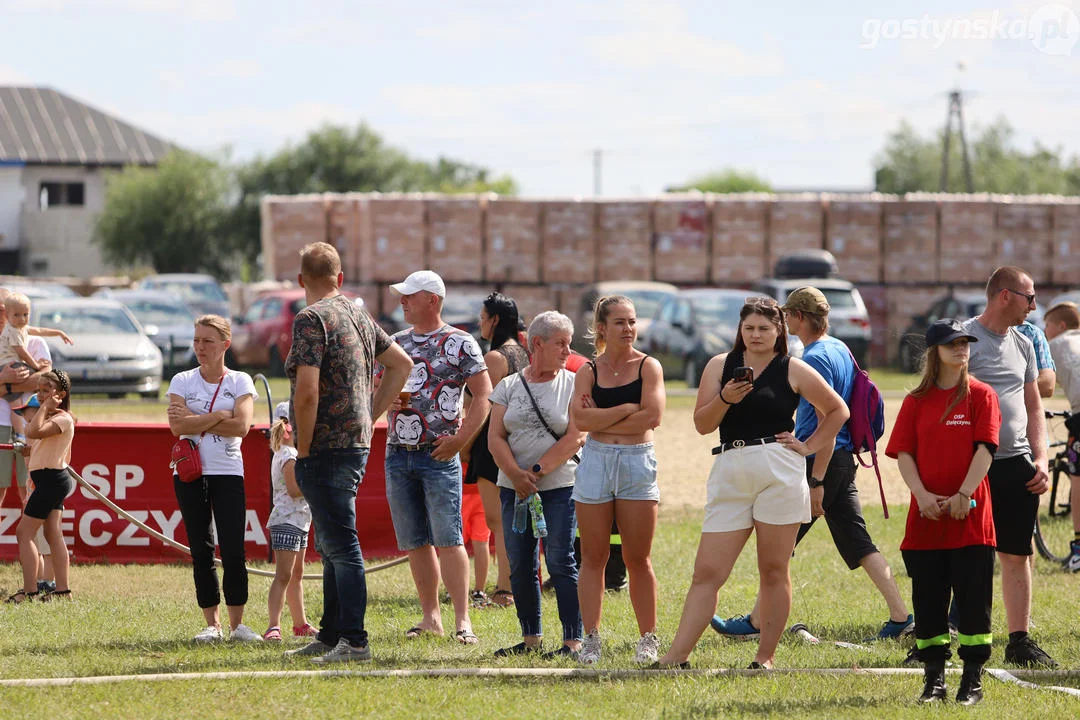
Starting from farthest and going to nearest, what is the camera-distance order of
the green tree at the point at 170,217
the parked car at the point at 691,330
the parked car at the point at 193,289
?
the green tree at the point at 170,217 → the parked car at the point at 193,289 → the parked car at the point at 691,330

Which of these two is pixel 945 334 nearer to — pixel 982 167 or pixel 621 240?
pixel 621 240

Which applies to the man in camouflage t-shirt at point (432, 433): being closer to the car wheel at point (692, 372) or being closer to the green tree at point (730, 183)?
the car wheel at point (692, 372)

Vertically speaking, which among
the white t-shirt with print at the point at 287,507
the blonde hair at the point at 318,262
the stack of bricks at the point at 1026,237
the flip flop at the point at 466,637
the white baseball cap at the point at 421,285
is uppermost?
the stack of bricks at the point at 1026,237

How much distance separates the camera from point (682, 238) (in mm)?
32531

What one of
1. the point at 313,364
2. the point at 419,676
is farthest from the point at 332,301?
the point at 419,676

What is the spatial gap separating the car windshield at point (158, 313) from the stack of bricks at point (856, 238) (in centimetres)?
1450

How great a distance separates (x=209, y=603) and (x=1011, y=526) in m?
4.15

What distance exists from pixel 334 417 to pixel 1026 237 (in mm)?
29415

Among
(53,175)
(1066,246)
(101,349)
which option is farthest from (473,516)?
(53,175)

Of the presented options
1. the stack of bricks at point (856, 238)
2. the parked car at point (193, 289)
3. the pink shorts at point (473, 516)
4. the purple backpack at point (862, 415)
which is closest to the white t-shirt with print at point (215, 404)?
the pink shorts at point (473, 516)

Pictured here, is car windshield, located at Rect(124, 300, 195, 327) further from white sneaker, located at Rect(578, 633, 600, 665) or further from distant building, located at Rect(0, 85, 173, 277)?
distant building, located at Rect(0, 85, 173, 277)

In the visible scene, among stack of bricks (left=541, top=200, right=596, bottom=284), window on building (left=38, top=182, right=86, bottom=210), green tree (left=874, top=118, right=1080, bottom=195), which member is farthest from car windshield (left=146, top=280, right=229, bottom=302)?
green tree (left=874, top=118, right=1080, bottom=195)

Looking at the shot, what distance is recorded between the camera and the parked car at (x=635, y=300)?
90.9 feet

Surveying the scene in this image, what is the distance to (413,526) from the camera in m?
7.42
